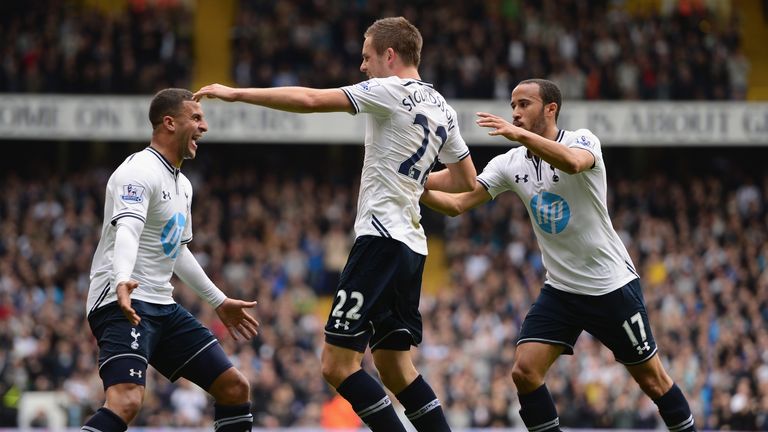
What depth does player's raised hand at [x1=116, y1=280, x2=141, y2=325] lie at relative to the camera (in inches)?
246

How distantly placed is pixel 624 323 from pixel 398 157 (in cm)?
189

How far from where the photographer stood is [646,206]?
76.3 feet

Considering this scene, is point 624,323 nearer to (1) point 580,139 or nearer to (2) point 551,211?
(2) point 551,211

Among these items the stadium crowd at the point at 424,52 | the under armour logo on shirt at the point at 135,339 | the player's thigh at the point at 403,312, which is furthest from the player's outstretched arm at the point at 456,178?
the stadium crowd at the point at 424,52

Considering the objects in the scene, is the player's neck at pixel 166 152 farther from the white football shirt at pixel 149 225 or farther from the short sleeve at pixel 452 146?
the short sleeve at pixel 452 146

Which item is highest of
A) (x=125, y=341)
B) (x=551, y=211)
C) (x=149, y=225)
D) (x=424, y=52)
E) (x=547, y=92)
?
(x=424, y=52)

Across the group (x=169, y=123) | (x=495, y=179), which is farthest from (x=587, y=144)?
(x=169, y=123)

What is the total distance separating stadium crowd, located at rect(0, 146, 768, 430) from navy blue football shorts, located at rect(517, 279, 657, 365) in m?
8.20

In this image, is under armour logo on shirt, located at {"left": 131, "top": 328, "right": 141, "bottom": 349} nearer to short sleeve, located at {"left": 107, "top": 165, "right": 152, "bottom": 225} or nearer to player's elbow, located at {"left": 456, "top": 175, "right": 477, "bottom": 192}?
short sleeve, located at {"left": 107, "top": 165, "right": 152, "bottom": 225}

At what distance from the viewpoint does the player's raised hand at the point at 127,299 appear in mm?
6238

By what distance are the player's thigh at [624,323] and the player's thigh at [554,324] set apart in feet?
0.36

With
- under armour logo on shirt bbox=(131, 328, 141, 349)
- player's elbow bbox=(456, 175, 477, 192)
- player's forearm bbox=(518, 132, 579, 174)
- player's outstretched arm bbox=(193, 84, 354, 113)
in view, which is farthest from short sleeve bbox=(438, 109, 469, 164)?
under armour logo on shirt bbox=(131, 328, 141, 349)

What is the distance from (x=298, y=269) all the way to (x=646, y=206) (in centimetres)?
710

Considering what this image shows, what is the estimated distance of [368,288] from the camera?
6.74 meters
